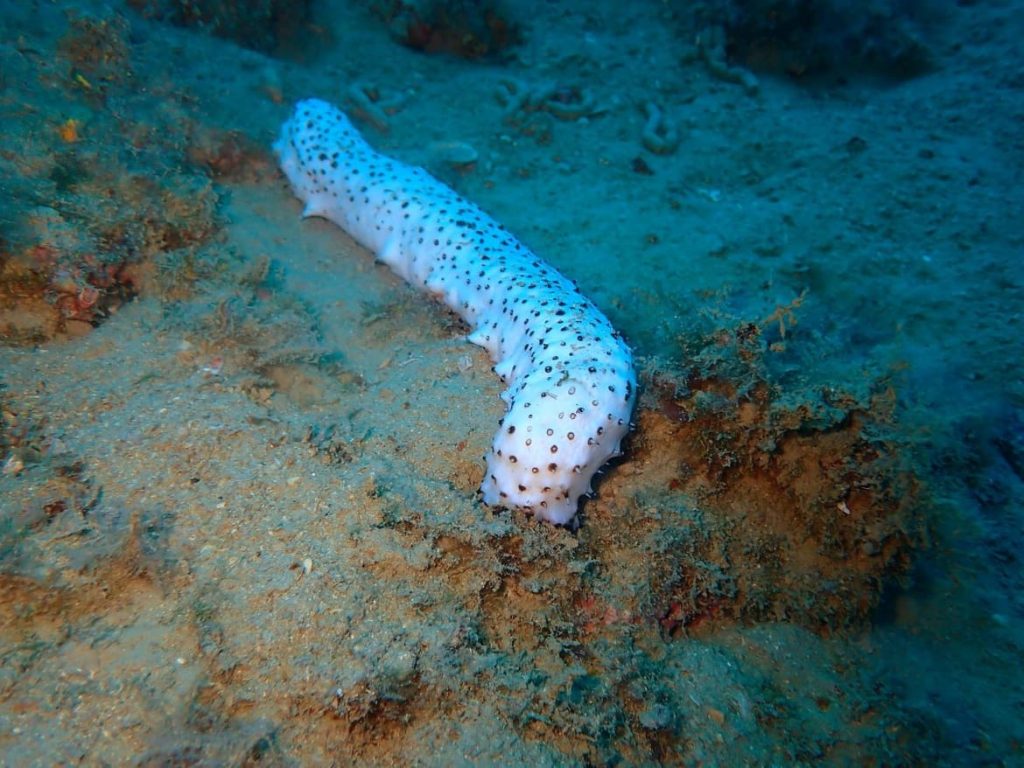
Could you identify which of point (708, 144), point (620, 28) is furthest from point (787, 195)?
point (620, 28)

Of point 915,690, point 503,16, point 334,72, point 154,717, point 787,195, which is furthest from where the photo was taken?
point 503,16

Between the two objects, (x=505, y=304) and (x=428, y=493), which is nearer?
(x=428, y=493)

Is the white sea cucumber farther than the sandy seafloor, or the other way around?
the white sea cucumber

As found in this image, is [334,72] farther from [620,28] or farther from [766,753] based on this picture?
[766,753]

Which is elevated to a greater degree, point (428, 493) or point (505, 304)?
point (505, 304)

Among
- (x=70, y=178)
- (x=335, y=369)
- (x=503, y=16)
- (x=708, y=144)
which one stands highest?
(x=503, y=16)
